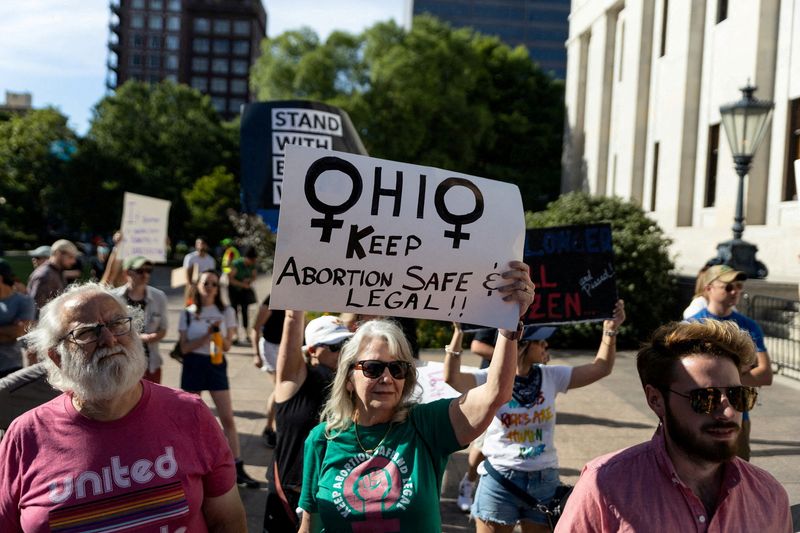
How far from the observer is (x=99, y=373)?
2.68m

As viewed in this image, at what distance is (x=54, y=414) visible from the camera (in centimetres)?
272

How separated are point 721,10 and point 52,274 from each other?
1702cm

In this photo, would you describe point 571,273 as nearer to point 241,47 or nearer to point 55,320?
point 55,320

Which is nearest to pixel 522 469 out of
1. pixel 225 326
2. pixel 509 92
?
pixel 225 326

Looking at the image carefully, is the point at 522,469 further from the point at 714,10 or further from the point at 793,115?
the point at 714,10

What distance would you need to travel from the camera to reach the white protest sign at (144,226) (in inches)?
414

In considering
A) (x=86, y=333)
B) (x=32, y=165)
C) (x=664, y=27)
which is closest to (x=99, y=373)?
(x=86, y=333)

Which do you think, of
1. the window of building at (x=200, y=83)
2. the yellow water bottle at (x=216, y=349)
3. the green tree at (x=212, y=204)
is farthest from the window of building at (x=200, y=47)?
the yellow water bottle at (x=216, y=349)

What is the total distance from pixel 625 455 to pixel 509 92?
42303 millimetres

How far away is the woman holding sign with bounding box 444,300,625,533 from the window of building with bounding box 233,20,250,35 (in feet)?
444

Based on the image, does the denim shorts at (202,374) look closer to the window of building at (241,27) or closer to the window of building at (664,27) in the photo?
the window of building at (664,27)

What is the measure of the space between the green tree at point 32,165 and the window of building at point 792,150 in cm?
4637

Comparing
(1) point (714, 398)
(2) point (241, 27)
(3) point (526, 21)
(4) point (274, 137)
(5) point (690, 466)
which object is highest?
(3) point (526, 21)

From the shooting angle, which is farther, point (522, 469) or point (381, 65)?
point (381, 65)
